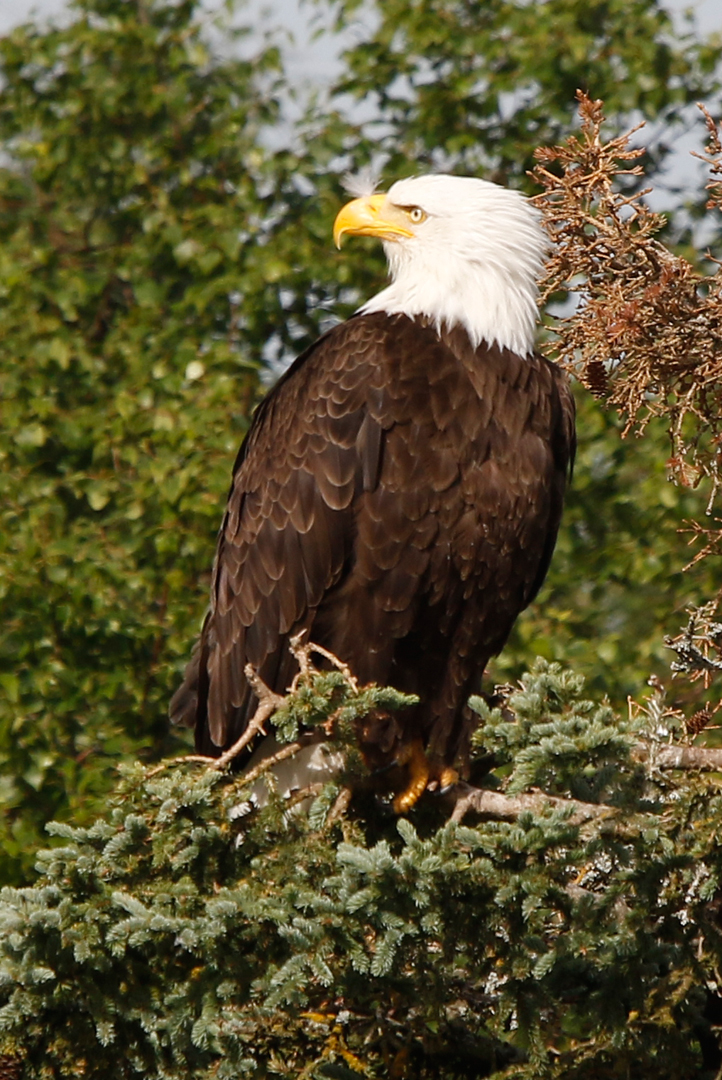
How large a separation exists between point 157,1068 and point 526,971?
807 millimetres

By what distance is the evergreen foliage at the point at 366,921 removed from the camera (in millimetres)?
2816

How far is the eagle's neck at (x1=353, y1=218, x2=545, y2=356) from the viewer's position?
4352mm

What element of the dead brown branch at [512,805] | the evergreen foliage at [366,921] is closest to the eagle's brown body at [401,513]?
the dead brown branch at [512,805]

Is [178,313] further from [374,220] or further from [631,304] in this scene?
[631,304]

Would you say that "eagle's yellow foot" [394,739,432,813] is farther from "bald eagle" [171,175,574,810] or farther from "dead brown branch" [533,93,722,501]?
"dead brown branch" [533,93,722,501]

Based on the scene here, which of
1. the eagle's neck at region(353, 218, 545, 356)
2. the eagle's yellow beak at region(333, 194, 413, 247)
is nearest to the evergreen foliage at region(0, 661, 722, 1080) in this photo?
the eagle's neck at region(353, 218, 545, 356)

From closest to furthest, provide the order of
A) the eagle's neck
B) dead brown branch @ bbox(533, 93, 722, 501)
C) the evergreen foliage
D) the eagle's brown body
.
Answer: the evergreen foliage, dead brown branch @ bbox(533, 93, 722, 501), the eagle's brown body, the eagle's neck

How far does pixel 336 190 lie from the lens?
743cm

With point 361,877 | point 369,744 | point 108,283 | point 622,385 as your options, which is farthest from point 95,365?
point 361,877

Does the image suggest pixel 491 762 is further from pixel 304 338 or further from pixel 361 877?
pixel 304 338

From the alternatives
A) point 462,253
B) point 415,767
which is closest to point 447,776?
point 415,767

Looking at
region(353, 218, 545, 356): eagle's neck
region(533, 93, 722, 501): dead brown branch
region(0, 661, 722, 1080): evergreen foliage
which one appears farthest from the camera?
region(353, 218, 545, 356): eagle's neck

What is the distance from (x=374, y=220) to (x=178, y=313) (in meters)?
2.62

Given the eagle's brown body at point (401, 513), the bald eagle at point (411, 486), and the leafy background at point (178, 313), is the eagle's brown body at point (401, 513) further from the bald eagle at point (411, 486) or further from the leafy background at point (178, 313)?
the leafy background at point (178, 313)
